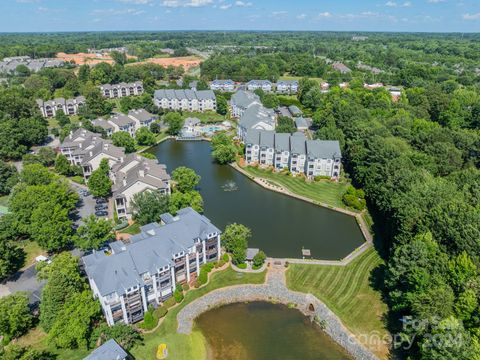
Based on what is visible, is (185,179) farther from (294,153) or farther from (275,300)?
(275,300)

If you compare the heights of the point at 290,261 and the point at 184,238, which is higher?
the point at 184,238

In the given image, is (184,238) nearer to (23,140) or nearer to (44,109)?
(23,140)

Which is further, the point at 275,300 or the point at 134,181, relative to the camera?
the point at 134,181

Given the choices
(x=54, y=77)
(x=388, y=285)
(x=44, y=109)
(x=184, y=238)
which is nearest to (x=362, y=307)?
(x=388, y=285)

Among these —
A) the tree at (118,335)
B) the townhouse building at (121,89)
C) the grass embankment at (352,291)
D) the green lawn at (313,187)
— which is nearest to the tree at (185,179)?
the green lawn at (313,187)

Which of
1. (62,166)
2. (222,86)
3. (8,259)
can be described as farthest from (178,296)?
(222,86)

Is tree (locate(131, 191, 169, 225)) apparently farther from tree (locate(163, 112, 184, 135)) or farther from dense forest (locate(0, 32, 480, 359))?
tree (locate(163, 112, 184, 135))

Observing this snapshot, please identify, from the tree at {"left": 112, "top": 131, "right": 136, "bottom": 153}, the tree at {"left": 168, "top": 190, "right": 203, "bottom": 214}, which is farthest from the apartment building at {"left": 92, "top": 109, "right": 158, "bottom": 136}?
the tree at {"left": 168, "top": 190, "right": 203, "bottom": 214}
